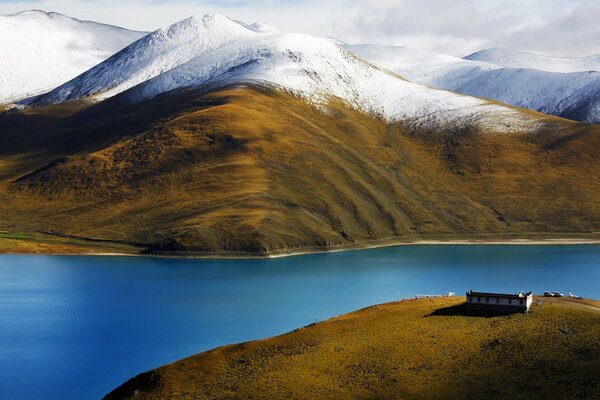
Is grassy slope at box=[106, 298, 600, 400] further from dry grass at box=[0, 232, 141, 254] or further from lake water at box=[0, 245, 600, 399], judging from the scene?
dry grass at box=[0, 232, 141, 254]

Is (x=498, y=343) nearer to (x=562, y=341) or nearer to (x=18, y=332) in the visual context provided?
(x=562, y=341)

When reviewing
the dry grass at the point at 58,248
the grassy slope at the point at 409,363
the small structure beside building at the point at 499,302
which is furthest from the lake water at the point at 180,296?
the small structure beside building at the point at 499,302

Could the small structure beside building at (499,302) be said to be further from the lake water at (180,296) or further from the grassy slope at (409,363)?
the lake water at (180,296)

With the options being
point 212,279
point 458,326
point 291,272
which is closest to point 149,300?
point 212,279

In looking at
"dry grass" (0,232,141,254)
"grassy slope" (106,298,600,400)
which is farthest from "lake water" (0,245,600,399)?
"grassy slope" (106,298,600,400)

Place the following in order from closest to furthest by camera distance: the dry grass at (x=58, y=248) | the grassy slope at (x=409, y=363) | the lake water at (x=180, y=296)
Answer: the grassy slope at (x=409, y=363) < the lake water at (x=180, y=296) < the dry grass at (x=58, y=248)

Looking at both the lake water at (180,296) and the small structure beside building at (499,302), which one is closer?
the small structure beside building at (499,302)
